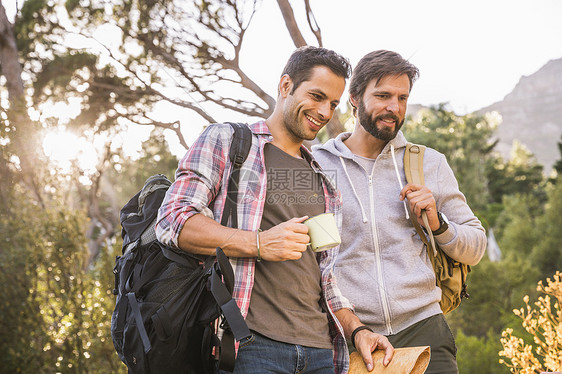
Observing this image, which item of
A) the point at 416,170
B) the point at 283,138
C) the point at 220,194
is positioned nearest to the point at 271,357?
the point at 220,194

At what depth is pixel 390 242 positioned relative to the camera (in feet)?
7.98

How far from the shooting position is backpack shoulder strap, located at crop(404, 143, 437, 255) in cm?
240

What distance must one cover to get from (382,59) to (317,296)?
1.39 metres

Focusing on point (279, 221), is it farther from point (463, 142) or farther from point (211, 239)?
point (463, 142)

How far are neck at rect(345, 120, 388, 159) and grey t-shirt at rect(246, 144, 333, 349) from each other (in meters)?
0.77

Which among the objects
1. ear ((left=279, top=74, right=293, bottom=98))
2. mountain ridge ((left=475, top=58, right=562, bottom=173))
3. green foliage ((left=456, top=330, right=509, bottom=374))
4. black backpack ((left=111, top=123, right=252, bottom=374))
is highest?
mountain ridge ((left=475, top=58, right=562, bottom=173))

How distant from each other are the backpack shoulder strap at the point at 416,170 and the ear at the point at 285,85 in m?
0.81

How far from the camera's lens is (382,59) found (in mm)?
2656

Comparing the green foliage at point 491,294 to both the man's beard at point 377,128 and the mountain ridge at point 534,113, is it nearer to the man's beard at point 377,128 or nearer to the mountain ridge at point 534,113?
the man's beard at point 377,128

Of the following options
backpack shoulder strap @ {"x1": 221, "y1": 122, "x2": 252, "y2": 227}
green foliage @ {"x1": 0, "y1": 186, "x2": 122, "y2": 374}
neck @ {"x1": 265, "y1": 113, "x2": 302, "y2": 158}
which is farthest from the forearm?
green foliage @ {"x1": 0, "y1": 186, "x2": 122, "y2": 374}

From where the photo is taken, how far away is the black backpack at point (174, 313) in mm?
1472

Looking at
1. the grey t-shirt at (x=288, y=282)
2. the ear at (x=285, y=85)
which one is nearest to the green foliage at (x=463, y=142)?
the ear at (x=285, y=85)

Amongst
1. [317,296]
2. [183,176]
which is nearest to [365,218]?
[317,296]

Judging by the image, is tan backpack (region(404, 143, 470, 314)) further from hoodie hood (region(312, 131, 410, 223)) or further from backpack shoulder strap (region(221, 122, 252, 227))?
backpack shoulder strap (region(221, 122, 252, 227))
